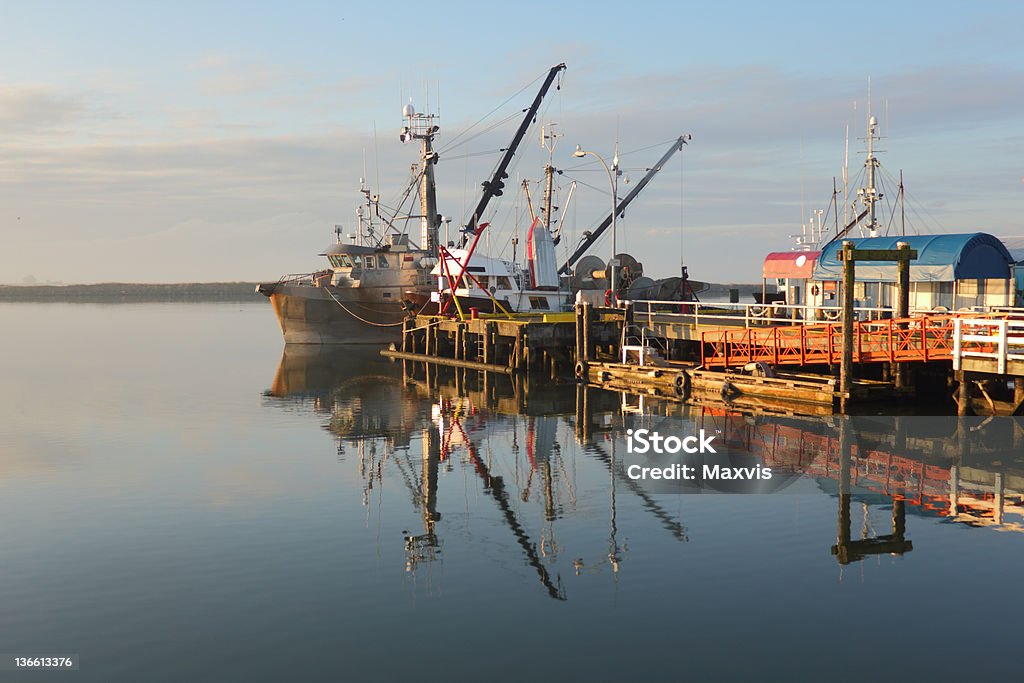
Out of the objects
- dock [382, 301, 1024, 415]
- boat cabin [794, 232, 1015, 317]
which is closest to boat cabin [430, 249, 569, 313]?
dock [382, 301, 1024, 415]

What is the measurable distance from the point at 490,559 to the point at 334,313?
180 ft

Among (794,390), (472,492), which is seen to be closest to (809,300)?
(794,390)

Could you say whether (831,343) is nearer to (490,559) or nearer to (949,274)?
(949,274)

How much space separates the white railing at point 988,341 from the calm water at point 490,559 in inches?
91.7

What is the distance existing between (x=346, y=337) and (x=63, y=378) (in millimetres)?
21864

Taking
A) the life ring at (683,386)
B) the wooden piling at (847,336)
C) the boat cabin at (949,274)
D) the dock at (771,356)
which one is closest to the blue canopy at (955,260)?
the boat cabin at (949,274)

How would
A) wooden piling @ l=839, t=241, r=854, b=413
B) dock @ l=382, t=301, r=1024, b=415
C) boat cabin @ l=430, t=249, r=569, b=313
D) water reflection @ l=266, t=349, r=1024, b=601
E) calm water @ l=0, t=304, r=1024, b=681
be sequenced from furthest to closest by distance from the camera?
1. boat cabin @ l=430, t=249, r=569, b=313
2. wooden piling @ l=839, t=241, r=854, b=413
3. dock @ l=382, t=301, r=1024, b=415
4. water reflection @ l=266, t=349, r=1024, b=601
5. calm water @ l=0, t=304, r=1024, b=681

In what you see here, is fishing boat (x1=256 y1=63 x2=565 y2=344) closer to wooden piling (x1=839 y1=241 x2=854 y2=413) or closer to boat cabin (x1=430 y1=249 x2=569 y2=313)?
boat cabin (x1=430 y1=249 x2=569 y2=313)

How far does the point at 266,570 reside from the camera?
17250 mm

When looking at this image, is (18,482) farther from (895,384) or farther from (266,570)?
(895,384)

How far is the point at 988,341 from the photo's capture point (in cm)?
2855

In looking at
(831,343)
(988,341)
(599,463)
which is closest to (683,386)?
(831,343)

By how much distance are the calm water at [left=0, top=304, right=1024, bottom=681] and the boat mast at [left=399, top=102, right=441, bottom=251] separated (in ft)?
136

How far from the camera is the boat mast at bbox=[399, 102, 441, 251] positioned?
243ft
